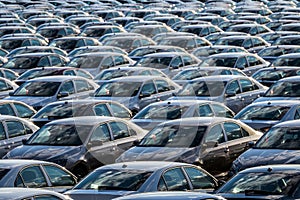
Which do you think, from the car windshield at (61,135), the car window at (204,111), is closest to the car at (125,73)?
the car window at (204,111)

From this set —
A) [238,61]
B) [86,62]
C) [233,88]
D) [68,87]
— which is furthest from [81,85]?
[238,61]

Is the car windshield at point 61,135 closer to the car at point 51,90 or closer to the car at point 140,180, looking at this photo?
the car at point 140,180

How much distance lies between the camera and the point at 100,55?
3341 centimetres

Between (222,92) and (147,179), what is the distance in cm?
1144

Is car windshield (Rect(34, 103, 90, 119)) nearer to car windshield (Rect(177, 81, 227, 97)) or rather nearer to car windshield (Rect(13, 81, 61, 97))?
car windshield (Rect(13, 81, 61, 97))

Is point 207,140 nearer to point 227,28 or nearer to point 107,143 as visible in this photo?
point 107,143

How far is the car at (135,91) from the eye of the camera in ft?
84.6

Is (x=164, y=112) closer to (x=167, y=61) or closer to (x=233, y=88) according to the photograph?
(x=233, y=88)

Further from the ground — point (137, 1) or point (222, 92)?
point (222, 92)

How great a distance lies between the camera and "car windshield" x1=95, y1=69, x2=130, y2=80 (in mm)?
29422

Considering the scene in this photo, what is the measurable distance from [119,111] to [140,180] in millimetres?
8500

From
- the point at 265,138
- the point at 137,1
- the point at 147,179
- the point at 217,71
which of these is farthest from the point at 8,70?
the point at 137,1

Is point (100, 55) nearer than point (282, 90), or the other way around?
point (282, 90)

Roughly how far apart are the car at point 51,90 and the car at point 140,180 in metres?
10.8
